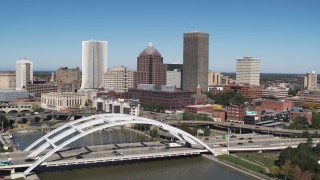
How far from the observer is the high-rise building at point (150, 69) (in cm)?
10625

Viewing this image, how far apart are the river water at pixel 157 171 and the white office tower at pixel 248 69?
93.1 metres

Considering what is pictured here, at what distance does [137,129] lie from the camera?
60.1 meters

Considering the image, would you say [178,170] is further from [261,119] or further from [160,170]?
[261,119]

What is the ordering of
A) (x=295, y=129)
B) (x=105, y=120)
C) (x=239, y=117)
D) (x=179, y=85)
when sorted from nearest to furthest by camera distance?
(x=105, y=120), (x=295, y=129), (x=239, y=117), (x=179, y=85)

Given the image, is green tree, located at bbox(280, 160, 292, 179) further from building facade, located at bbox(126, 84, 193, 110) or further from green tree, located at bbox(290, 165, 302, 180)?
building facade, located at bbox(126, 84, 193, 110)

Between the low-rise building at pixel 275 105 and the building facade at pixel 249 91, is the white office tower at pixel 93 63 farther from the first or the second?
the low-rise building at pixel 275 105

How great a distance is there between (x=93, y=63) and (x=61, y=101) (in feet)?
137

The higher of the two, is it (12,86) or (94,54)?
(94,54)

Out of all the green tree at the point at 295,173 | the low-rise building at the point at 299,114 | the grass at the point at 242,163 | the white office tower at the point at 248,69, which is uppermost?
the white office tower at the point at 248,69

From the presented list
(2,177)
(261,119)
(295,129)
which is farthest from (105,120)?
(261,119)

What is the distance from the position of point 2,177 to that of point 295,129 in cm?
4143

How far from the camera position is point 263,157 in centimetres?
4053

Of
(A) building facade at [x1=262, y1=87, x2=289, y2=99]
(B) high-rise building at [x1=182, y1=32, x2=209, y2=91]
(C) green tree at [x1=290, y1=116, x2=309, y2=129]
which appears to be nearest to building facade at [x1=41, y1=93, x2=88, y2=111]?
(B) high-rise building at [x1=182, y1=32, x2=209, y2=91]

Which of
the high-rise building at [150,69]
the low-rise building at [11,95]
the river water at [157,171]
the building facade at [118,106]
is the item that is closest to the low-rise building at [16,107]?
the low-rise building at [11,95]
